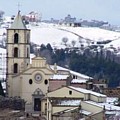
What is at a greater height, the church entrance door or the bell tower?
the bell tower

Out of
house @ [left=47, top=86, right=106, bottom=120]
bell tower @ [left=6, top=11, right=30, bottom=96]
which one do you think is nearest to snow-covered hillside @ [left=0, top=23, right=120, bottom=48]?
bell tower @ [left=6, top=11, right=30, bottom=96]

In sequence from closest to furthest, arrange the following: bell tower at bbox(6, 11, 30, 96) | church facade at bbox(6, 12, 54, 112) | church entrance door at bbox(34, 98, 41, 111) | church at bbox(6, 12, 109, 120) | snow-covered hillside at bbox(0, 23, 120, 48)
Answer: church at bbox(6, 12, 109, 120), church entrance door at bbox(34, 98, 41, 111), church facade at bbox(6, 12, 54, 112), bell tower at bbox(6, 11, 30, 96), snow-covered hillside at bbox(0, 23, 120, 48)

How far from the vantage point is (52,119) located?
4766 centimetres

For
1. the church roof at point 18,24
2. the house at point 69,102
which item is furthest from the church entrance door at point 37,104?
the house at point 69,102

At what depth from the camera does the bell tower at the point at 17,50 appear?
68.2 metres

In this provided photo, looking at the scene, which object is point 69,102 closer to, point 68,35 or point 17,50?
point 17,50

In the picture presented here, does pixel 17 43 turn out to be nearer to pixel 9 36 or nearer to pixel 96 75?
pixel 9 36

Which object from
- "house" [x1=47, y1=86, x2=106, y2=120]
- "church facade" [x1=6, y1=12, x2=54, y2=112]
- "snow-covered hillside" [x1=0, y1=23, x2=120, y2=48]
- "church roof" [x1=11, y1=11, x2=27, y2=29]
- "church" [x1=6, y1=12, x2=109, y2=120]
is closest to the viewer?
"house" [x1=47, y1=86, x2=106, y2=120]

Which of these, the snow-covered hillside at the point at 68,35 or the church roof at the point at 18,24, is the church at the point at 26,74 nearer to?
the church roof at the point at 18,24

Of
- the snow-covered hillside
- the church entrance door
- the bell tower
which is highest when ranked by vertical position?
the bell tower

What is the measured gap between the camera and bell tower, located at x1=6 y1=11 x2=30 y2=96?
68.2 m

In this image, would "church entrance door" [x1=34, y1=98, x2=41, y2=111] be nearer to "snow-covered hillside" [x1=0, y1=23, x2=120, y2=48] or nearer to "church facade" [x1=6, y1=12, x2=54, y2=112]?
"church facade" [x1=6, y1=12, x2=54, y2=112]

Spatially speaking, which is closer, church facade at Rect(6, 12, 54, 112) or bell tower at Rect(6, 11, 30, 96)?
church facade at Rect(6, 12, 54, 112)

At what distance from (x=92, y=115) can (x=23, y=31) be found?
2442 cm
